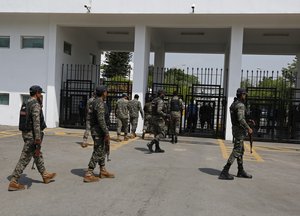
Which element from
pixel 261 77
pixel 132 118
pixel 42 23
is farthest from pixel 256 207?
pixel 42 23

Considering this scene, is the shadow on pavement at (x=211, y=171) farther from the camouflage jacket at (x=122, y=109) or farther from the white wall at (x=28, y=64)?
the white wall at (x=28, y=64)

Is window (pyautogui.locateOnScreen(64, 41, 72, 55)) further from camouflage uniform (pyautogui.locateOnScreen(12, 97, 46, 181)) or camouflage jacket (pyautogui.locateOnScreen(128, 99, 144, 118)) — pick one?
camouflage uniform (pyautogui.locateOnScreen(12, 97, 46, 181))

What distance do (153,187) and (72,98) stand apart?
11.9 m

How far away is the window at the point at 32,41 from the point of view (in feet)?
55.0

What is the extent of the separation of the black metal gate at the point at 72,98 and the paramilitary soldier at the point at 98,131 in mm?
10043

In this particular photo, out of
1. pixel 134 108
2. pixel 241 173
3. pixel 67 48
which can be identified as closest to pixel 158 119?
pixel 241 173

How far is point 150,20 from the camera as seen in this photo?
15781 millimetres

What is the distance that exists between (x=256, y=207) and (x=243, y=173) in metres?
2.13

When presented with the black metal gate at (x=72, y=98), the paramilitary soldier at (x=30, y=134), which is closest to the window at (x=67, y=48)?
the black metal gate at (x=72, y=98)

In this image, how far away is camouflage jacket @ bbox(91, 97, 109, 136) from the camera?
670 centimetres

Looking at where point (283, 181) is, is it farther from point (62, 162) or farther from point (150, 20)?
point (150, 20)

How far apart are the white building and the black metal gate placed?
349 millimetres
